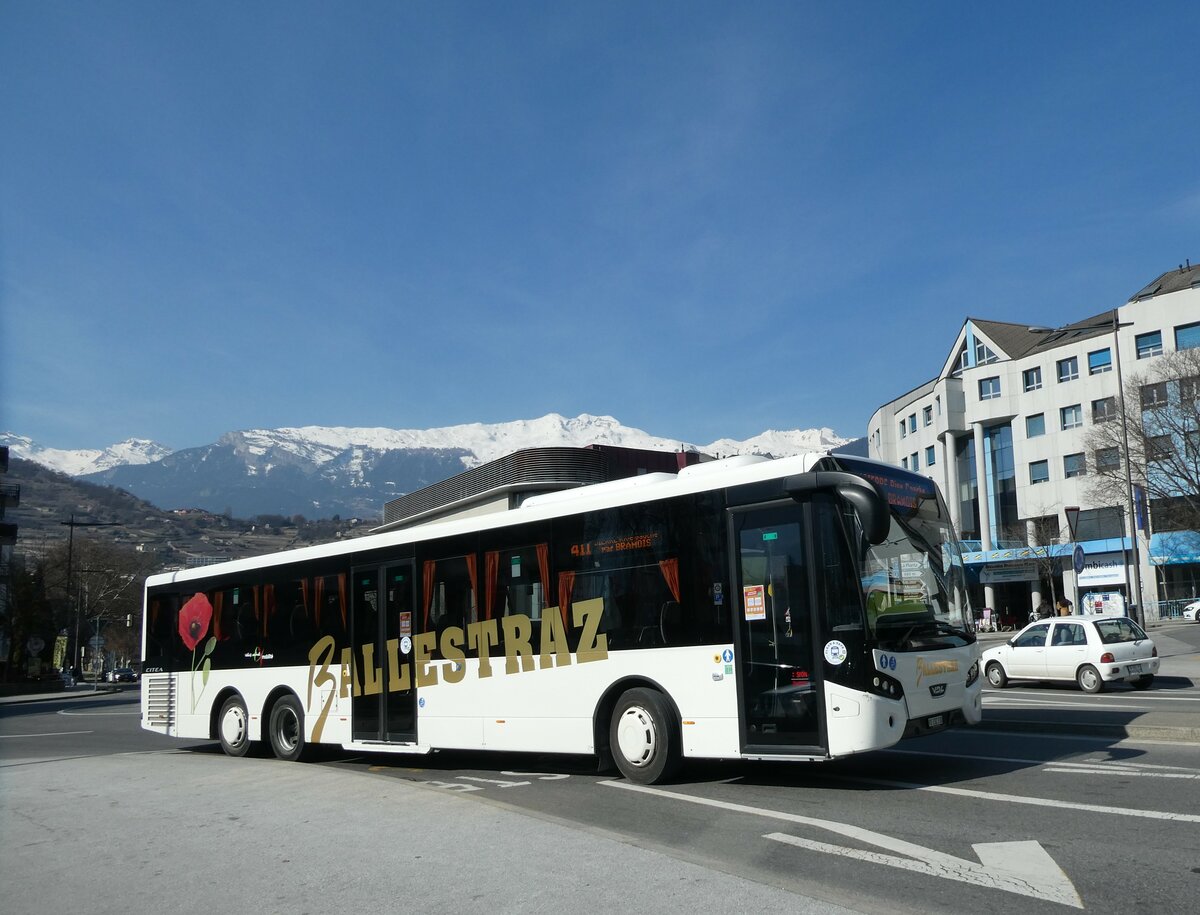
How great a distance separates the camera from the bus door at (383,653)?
13.2 metres

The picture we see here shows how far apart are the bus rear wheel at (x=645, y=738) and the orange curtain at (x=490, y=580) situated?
2285mm

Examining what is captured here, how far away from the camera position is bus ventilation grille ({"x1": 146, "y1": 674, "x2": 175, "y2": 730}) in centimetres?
1689

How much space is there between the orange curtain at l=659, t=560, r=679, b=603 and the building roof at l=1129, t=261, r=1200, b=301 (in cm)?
5912

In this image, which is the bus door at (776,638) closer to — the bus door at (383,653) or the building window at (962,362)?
the bus door at (383,653)

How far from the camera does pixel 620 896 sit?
18.9 ft

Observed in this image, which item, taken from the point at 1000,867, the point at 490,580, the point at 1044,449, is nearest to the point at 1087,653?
the point at 490,580

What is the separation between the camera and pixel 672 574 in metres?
10.3

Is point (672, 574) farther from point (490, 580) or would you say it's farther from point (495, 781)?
point (495, 781)

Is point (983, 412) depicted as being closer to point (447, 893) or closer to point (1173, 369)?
point (1173, 369)

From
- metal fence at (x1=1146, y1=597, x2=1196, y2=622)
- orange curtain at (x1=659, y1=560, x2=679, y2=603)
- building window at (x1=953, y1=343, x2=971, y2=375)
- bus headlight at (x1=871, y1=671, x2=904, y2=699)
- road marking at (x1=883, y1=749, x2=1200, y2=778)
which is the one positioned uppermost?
building window at (x1=953, y1=343, x2=971, y2=375)

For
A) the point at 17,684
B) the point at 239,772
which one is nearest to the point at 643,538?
the point at 239,772

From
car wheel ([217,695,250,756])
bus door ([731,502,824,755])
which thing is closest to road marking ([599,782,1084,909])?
bus door ([731,502,824,755])

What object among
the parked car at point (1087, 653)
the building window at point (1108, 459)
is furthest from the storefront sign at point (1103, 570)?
the parked car at point (1087, 653)

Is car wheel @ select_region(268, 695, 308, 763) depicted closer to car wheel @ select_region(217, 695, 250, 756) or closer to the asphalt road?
car wheel @ select_region(217, 695, 250, 756)
